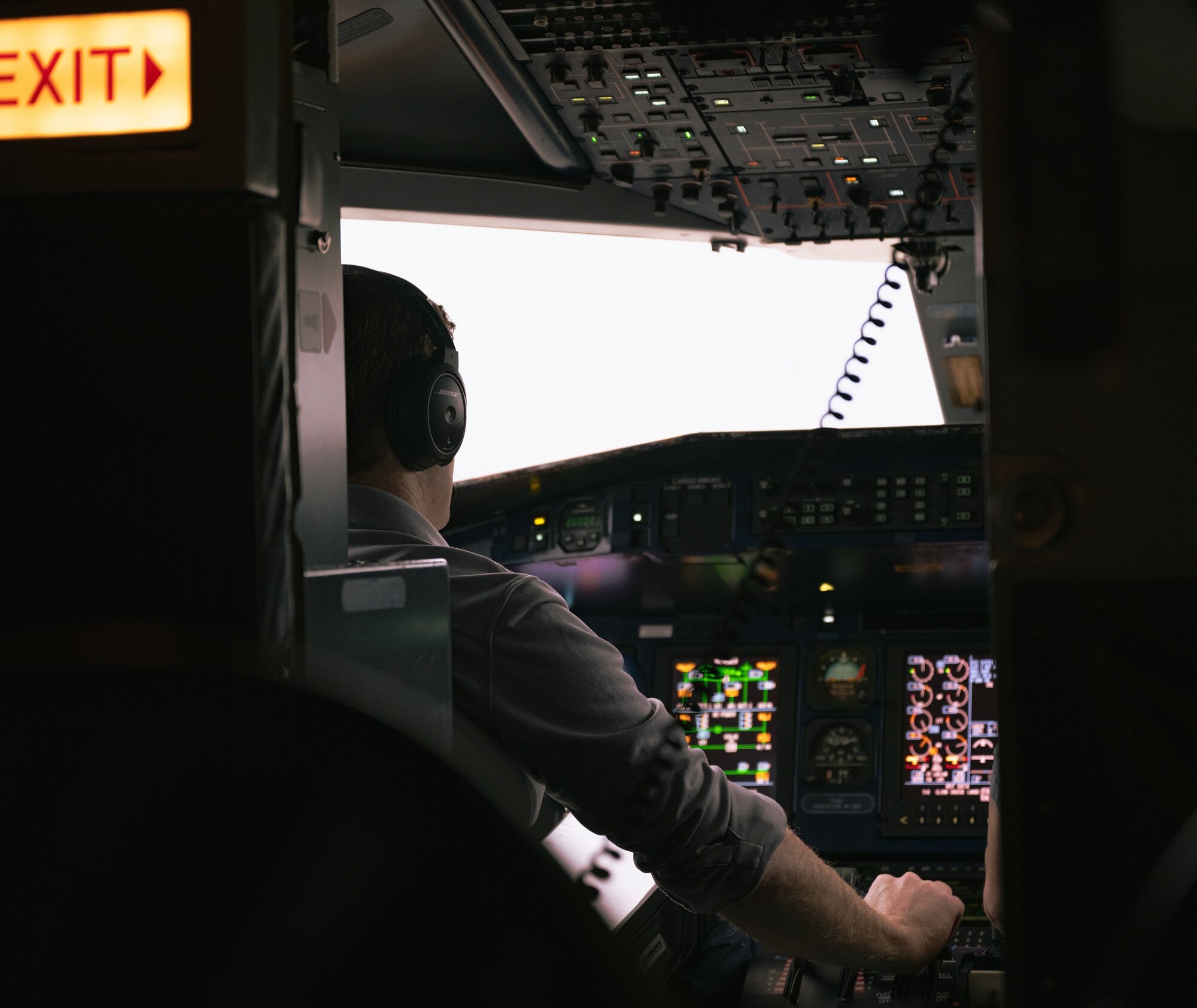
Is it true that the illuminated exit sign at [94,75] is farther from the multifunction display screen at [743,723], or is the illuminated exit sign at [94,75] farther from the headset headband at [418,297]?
the multifunction display screen at [743,723]

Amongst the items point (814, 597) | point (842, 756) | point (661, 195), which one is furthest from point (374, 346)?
point (842, 756)

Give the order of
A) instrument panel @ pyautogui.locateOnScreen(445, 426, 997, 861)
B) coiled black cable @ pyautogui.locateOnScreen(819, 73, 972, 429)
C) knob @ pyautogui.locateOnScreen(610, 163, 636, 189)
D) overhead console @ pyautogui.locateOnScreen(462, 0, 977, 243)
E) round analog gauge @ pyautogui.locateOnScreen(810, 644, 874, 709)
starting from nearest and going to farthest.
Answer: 1. coiled black cable @ pyautogui.locateOnScreen(819, 73, 972, 429)
2. overhead console @ pyautogui.locateOnScreen(462, 0, 977, 243)
3. knob @ pyautogui.locateOnScreen(610, 163, 636, 189)
4. instrument panel @ pyautogui.locateOnScreen(445, 426, 997, 861)
5. round analog gauge @ pyautogui.locateOnScreen(810, 644, 874, 709)

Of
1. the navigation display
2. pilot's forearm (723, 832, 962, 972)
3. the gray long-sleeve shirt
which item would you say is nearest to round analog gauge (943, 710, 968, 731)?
the navigation display

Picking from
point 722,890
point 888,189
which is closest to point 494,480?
point 888,189

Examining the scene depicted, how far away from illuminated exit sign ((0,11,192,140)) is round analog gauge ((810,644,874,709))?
2351 millimetres

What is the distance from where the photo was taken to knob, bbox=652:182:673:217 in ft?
7.02

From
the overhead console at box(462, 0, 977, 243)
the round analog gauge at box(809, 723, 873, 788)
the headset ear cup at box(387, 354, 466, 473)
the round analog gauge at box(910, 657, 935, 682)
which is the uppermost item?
the overhead console at box(462, 0, 977, 243)

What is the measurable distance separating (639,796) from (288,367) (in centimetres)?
62

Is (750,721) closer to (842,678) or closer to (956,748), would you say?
(842,678)

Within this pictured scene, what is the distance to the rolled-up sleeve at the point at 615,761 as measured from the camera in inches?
45.7

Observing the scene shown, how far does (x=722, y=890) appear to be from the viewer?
3.93 ft

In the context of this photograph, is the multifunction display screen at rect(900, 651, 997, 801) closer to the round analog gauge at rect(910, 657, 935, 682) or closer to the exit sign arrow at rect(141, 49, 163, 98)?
the round analog gauge at rect(910, 657, 935, 682)

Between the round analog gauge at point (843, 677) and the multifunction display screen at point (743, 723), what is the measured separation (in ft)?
0.30

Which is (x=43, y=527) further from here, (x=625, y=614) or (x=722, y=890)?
(x=625, y=614)
